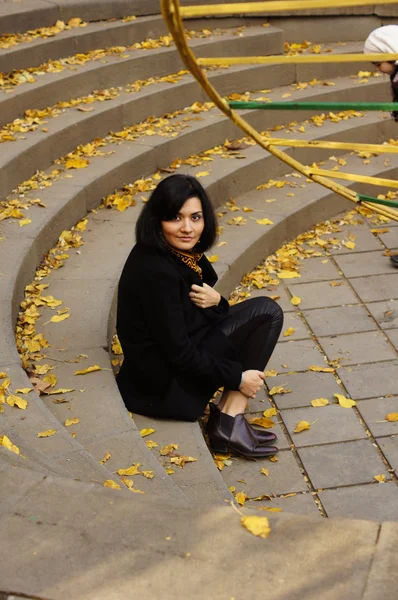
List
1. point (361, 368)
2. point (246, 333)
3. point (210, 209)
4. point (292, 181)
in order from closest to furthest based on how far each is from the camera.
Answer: point (210, 209)
point (246, 333)
point (361, 368)
point (292, 181)

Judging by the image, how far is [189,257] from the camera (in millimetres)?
4133

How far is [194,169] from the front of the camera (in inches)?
261

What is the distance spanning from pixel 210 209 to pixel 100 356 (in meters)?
0.89

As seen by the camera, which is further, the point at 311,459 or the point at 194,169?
the point at 194,169

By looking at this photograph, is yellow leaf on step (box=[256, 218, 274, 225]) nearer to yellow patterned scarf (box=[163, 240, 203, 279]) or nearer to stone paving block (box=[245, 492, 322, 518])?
yellow patterned scarf (box=[163, 240, 203, 279])

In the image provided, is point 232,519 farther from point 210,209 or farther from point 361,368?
point 361,368

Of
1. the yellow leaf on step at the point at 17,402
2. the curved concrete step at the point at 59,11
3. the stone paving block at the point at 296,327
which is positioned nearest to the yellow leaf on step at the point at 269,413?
the stone paving block at the point at 296,327

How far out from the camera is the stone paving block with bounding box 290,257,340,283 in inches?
236

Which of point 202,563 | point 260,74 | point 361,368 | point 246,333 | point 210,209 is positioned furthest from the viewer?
point 260,74

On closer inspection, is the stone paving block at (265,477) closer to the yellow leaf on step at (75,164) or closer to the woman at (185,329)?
the woman at (185,329)

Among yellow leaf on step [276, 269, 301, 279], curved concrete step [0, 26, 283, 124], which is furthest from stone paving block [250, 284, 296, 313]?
curved concrete step [0, 26, 283, 124]

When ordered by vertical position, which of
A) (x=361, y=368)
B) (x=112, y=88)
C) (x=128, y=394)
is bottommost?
(x=361, y=368)

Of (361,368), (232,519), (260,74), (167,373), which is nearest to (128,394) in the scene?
(167,373)

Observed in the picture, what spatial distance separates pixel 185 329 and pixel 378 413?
118 cm
